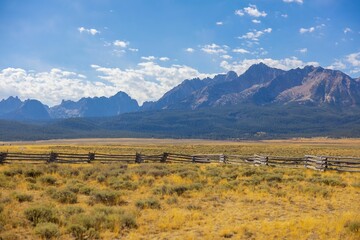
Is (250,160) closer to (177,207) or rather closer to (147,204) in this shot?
(177,207)

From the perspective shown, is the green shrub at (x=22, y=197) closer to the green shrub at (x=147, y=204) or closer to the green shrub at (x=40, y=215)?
the green shrub at (x=40, y=215)

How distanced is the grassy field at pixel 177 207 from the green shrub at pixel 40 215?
0.03 metres

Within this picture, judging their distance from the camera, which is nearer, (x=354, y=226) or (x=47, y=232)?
(x=47, y=232)

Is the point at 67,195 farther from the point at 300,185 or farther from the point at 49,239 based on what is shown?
the point at 300,185

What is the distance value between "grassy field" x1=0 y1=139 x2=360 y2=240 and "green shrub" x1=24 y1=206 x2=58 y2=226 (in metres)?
0.03

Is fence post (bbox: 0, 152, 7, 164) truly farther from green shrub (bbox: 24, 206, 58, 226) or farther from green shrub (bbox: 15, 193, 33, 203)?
green shrub (bbox: 24, 206, 58, 226)

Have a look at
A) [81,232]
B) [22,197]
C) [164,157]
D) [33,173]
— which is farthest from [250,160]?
[81,232]

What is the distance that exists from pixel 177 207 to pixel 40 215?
5601 millimetres

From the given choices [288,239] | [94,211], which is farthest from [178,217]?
[288,239]

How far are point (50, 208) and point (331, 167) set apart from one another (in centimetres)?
2219

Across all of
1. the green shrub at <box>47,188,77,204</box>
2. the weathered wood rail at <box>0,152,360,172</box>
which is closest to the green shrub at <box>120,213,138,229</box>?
the green shrub at <box>47,188,77,204</box>

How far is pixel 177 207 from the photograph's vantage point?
14906 mm

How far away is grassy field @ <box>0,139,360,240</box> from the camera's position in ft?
35.6

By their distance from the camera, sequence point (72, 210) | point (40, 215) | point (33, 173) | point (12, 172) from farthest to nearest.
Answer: point (33, 173), point (12, 172), point (72, 210), point (40, 215)
